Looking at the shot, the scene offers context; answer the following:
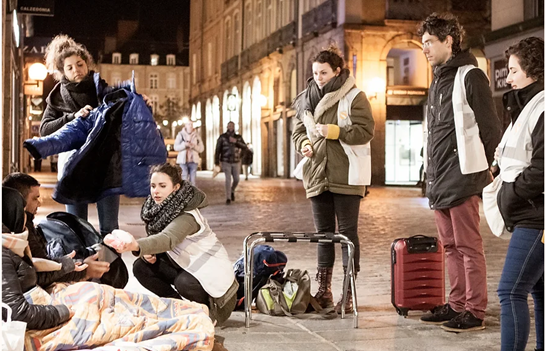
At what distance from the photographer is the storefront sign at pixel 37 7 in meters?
19.8

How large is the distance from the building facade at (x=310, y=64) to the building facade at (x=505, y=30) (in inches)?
192

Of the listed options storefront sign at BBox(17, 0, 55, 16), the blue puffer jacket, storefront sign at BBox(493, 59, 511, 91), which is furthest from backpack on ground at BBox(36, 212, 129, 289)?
storefront sign at BBox(493, 59, 511, 91)

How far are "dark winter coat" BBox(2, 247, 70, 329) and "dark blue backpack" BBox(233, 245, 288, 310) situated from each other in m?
2.15

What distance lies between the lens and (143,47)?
11094 cm

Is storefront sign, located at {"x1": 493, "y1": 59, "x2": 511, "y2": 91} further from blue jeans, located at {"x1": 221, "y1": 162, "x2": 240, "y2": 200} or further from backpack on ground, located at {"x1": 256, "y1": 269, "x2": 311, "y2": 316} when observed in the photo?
backpack on ground, located at {"x1": 256, "y1": 269, "x2": 311, "y2": 316}

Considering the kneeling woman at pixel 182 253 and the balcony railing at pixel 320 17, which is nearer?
the kneeling woman at pixel 182 253

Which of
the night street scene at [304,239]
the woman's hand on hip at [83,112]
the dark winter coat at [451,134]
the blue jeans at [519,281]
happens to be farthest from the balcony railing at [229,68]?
the blue jeans at [519,281]

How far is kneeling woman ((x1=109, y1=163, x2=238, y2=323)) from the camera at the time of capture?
5.61 metres

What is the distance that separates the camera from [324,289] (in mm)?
6629

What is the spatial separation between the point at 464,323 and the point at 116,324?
7.87 feet

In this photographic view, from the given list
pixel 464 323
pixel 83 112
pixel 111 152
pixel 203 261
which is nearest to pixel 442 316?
pixel 464 323

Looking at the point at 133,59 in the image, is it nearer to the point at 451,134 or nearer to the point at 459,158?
the point at 451,134

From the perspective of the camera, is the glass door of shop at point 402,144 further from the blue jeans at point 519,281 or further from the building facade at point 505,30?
the blue jeans at point 519,281

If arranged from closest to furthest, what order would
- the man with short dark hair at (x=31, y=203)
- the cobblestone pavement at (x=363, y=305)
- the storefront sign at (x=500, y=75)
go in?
1. the man with short dark hair at (x=31, y=203)
2. the cobblestone pavement at (x=363, y=305)
3. the storefront sign at (x=500, y=75)
